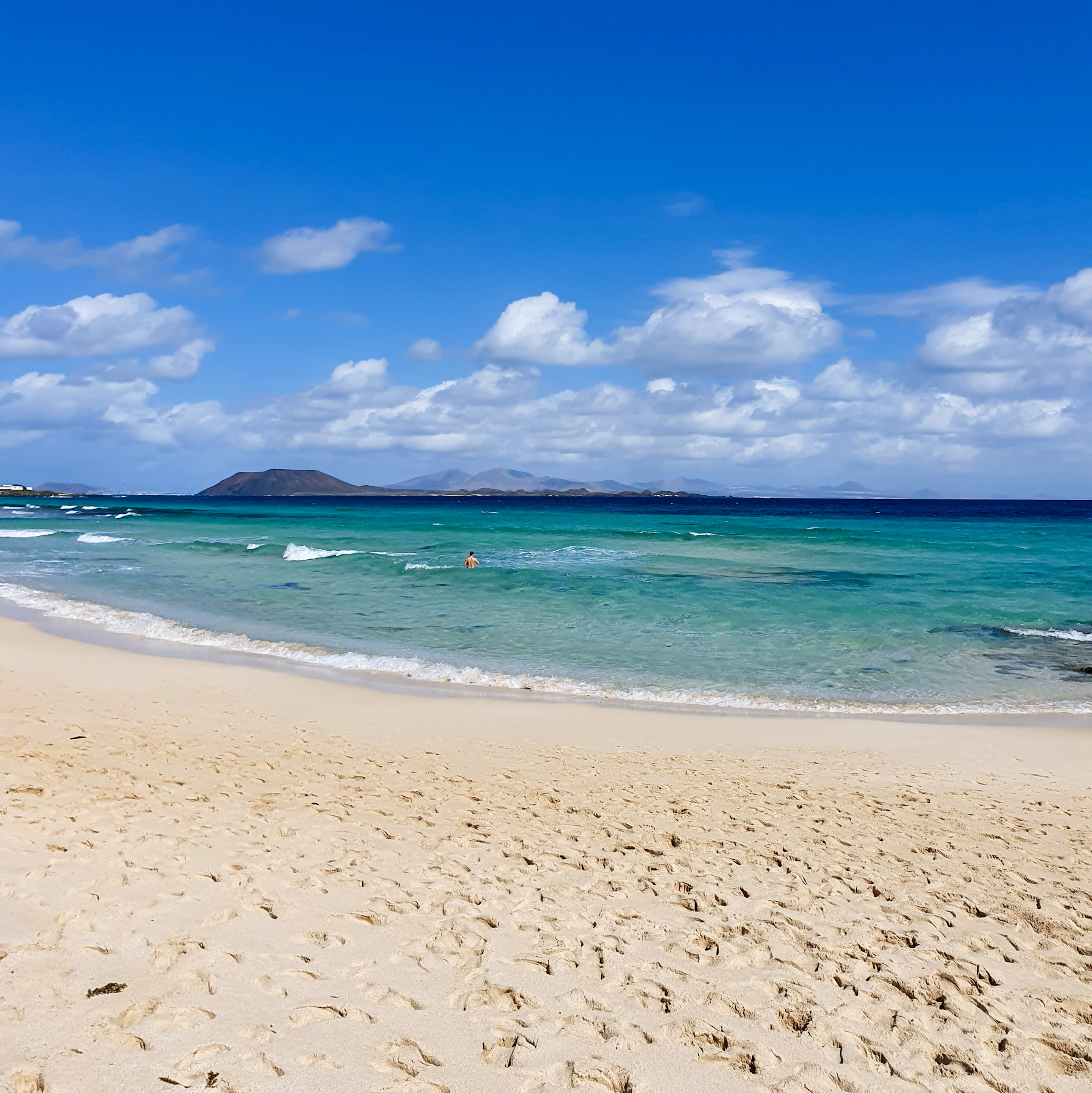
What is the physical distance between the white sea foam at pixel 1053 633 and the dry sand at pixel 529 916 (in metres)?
9.56

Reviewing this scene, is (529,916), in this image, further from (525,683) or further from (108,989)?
(525,683)

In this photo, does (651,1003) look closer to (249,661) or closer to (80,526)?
(249,661)

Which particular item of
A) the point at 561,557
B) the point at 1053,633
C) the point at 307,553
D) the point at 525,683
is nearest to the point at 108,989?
the point at 525,683

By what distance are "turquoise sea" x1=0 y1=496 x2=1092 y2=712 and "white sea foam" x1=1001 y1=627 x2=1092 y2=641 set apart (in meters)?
0.12

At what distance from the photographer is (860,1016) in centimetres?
404

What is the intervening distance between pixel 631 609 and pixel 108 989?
57.0ft

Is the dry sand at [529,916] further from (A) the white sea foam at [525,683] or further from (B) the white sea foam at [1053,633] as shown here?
(B) the white sea foam at [1053,633]

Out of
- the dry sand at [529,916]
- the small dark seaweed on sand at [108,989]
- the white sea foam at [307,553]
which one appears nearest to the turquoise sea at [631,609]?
the white sea foam at [307,553]

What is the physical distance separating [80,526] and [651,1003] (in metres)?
59.6

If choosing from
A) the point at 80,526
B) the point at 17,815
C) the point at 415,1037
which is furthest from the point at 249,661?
the point at 80,526

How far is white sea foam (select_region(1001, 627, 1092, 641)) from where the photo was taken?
17.4m

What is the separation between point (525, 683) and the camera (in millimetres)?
12836

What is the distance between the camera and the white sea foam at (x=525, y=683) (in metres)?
12.0

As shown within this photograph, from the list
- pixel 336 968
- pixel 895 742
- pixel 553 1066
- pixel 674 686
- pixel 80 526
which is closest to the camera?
pixel 553 1066
